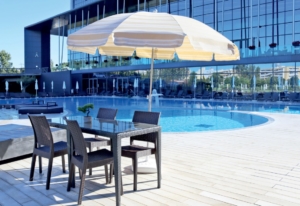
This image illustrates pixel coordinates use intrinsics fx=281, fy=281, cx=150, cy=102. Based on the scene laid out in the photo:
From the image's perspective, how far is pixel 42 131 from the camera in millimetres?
3369

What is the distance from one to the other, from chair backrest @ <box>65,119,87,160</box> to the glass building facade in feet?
60.3

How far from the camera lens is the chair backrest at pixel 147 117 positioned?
12.1 ft

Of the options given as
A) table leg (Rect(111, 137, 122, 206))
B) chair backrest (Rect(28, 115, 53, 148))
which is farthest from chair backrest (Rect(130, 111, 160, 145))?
chair backrest (Rect(28, 115, 53, 148))

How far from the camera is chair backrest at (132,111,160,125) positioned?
3.69m

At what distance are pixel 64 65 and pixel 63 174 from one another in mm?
35082

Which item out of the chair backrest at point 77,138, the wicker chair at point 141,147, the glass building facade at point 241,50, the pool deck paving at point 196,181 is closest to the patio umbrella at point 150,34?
the chair backrest at point 77,138

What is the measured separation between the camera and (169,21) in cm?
328

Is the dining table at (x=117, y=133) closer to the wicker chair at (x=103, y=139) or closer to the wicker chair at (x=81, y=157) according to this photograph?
the wicker chair at (x=81, y=157)

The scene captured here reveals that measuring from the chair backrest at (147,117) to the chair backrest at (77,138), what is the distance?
110cm

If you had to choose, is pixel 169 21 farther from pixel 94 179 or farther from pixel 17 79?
pixel 17 79

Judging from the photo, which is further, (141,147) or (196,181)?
(141,147)

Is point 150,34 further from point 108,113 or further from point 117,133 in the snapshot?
point 108,113

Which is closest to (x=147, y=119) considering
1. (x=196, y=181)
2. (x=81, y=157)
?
(x=196, y=181)

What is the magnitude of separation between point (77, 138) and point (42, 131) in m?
0.75
